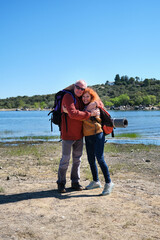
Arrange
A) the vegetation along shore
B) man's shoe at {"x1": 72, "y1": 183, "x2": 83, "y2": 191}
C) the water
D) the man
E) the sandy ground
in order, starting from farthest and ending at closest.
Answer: the vegetation along shore
the water
man's shoe at {"x1": 72, "y1": 183, "x2": 83, "y2": 191}
the man
the sandy ground

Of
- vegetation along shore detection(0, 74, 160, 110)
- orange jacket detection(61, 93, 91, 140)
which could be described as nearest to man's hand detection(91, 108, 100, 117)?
orange jacket detection(61, 93, 91, 140)

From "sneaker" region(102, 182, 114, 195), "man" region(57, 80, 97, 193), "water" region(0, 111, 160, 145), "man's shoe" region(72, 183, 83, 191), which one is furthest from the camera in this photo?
"water" region(0, 111, 160, 145)

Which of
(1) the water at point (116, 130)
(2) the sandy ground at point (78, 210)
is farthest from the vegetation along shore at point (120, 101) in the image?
(2) the sandy ground at point (78, 210)

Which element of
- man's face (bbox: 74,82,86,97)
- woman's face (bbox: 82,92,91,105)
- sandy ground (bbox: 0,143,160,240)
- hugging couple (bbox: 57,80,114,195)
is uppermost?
man's face (bbox: 74,82,86,97)

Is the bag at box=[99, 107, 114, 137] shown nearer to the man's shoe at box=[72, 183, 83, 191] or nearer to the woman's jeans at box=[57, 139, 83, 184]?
the woman's jeans at box=[57, 139, 83, 184]

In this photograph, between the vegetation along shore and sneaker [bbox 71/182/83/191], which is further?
the vegetation along shore

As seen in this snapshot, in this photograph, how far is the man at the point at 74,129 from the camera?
205 inches

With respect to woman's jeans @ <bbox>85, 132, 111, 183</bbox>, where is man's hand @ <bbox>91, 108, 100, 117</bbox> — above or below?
above

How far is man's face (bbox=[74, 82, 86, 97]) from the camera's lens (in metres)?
5.29

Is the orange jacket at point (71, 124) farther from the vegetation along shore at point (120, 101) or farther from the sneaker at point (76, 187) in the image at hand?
the vegetation along shore at point (120, 101)

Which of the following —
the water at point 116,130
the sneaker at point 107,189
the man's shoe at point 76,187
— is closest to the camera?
the sneaker at point 107,189

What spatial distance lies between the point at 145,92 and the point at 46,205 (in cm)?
16023

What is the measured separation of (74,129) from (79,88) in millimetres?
761

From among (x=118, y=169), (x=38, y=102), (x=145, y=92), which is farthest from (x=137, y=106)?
(x=118, y=169)
